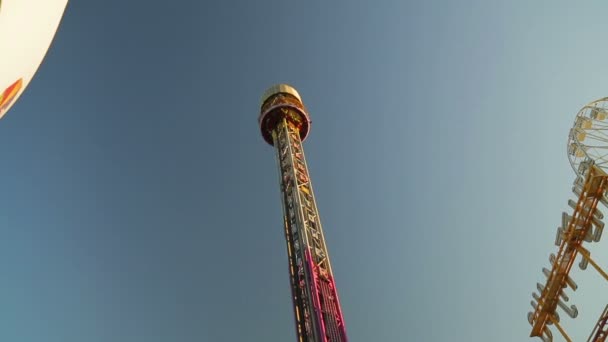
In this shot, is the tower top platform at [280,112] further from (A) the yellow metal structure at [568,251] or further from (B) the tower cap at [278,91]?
(A) the yellow metal structure at [568,251]

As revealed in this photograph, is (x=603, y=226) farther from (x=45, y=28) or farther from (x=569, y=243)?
(x=45, y=28)

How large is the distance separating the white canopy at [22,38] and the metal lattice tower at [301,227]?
49.5 feet

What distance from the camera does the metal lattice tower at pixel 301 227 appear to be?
17.8 meters

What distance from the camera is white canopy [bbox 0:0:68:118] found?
3.68 metres

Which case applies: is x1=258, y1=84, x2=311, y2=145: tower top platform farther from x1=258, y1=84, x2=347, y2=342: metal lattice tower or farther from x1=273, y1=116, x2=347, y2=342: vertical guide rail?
x1=273, y1=116, x2=347, y2=342: vertical guide rail

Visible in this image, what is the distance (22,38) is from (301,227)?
18.6 metres

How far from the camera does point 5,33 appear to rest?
3.64m

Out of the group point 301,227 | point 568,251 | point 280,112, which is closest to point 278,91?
point 280,112

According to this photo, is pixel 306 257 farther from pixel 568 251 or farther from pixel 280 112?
pixel 280 112

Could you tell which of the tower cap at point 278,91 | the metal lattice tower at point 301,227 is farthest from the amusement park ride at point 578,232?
the tower cap at point 278,91

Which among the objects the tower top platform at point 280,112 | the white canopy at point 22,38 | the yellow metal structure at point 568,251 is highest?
the tower top platform at point 280,112

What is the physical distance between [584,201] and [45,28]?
19926mm

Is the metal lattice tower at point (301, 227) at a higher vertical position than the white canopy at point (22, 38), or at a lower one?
higher

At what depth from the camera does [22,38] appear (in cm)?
386
